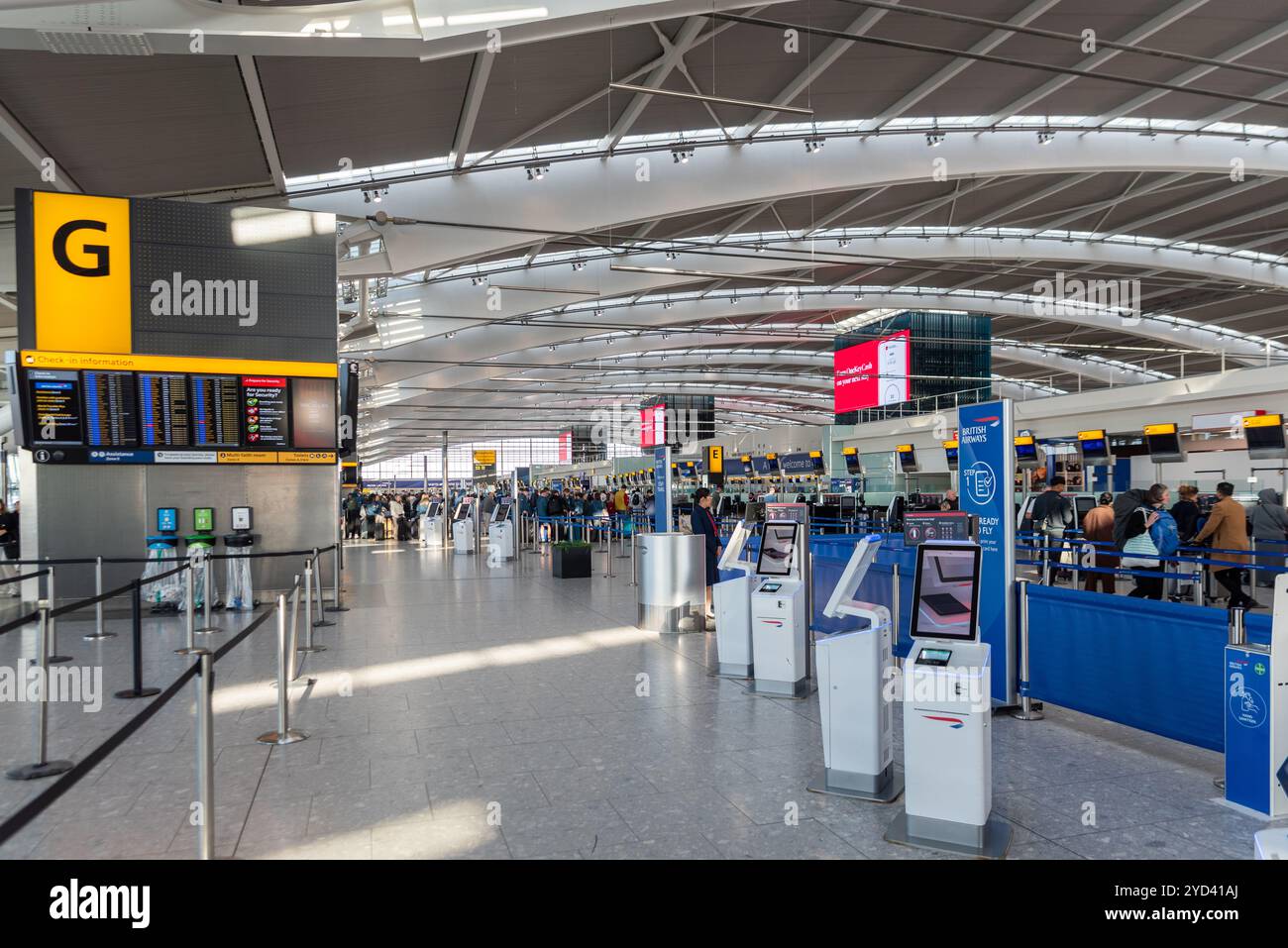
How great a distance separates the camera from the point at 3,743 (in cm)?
516

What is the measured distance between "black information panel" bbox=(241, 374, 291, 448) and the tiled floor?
3.52 meters

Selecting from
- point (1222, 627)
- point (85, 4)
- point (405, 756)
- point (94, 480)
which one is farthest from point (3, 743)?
point (1222, 627)

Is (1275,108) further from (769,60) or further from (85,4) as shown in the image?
(85,4)

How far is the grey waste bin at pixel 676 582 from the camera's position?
29.7ft

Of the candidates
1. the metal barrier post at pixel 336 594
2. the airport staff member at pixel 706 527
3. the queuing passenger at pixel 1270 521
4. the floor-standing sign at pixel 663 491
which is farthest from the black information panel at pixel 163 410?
the queuing passenger at pixel 1270 521

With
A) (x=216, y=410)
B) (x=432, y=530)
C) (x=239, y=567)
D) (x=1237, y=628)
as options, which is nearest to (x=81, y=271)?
(x=216, y=410)

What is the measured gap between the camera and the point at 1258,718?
13.0 feet

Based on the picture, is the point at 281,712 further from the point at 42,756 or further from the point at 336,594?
the point at 336,594

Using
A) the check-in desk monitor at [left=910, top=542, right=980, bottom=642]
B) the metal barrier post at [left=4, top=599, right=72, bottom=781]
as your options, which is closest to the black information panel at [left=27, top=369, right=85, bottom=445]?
the metal barrier post at [left=4, top=599, right=72, bottom=781]

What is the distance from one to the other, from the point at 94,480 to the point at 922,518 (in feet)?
32.1

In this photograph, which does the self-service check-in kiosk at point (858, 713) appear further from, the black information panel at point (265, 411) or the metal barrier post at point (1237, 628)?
the black information panel at point (265, 411)

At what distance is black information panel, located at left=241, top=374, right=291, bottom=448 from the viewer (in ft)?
34.2

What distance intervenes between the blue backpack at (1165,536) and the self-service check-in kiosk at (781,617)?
5.20m

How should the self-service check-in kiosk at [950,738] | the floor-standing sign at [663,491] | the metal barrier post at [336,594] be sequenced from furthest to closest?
the metal barrier post at [336,594]
the floor-standing sign at [663,491]
the self-service check-in kiosk at [950,738]
